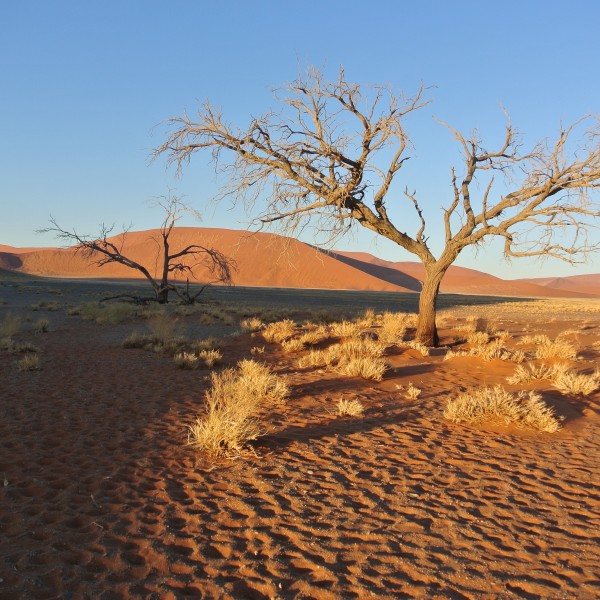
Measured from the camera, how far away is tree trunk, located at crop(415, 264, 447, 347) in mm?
13625

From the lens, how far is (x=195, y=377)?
9.78 metres

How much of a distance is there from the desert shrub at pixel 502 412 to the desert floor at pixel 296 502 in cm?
15

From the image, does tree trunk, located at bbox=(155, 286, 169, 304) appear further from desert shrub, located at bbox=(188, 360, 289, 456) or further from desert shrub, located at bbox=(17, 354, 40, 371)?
desert shrub, located at bbox=(188, 360, 289, 456)

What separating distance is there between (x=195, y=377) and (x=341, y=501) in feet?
19.2

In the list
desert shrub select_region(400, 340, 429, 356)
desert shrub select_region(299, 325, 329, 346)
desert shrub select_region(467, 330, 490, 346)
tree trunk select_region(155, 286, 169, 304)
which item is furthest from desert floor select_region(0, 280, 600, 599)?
tree trunk select_region(155, 286, 169, 304)

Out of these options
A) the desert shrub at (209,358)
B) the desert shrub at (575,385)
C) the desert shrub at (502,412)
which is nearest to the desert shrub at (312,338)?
the desert shrub at (209,358)

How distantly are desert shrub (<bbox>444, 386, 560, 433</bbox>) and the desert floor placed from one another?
15 centimetres

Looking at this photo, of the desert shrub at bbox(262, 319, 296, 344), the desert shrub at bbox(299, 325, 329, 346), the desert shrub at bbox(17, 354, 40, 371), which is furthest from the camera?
the desert shrub at bbox(262, 319, 296, 344)

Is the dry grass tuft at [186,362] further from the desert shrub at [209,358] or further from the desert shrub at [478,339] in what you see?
the desert shrub at [478,339]

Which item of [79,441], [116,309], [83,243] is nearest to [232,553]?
[79,441]

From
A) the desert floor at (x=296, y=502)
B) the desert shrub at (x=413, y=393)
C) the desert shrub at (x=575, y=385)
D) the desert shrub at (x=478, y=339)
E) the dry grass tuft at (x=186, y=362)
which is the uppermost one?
the desert shrub at (x=478, y=339)

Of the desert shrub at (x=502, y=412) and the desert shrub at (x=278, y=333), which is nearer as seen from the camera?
the desert shrub at (x=502, y=412)

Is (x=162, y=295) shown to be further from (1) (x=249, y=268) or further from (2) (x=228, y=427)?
(1) (x=249, y=268)

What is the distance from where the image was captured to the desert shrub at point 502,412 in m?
6.88
